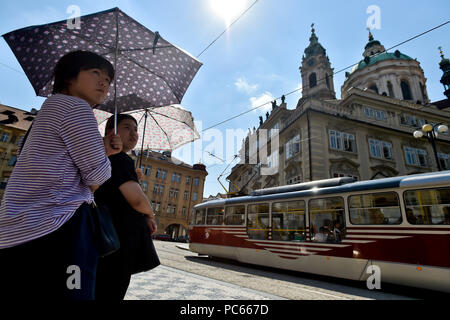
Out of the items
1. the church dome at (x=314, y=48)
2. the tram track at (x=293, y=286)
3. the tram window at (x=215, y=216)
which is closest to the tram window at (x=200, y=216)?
the tram window at (x=215, y=216)

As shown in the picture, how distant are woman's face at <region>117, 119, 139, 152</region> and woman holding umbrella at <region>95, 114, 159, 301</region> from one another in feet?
0.95

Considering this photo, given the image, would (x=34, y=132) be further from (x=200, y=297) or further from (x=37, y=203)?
(x=200, y=297)

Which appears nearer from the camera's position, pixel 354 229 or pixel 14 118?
pixel 354 229

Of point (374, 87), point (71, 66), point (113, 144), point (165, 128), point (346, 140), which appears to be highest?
point (374, 87)

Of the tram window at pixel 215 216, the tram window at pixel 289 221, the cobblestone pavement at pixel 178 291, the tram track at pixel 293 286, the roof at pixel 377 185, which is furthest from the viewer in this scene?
the tram window at pixel 215 216

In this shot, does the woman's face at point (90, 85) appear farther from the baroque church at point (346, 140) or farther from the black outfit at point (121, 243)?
the baroque church at point (346, 140)

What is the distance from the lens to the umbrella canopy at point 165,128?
3.89 metres

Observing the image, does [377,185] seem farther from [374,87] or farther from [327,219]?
[374,87]

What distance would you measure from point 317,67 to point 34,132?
3501 centimetres

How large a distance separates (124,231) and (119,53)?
204cm

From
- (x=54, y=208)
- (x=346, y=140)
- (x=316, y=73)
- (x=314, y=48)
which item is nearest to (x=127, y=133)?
A: (x=54, y=208)

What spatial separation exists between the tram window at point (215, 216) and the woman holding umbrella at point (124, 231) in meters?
10.2

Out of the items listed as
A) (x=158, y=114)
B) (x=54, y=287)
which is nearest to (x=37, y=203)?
(x=54, y=287)

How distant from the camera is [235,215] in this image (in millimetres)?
10938
